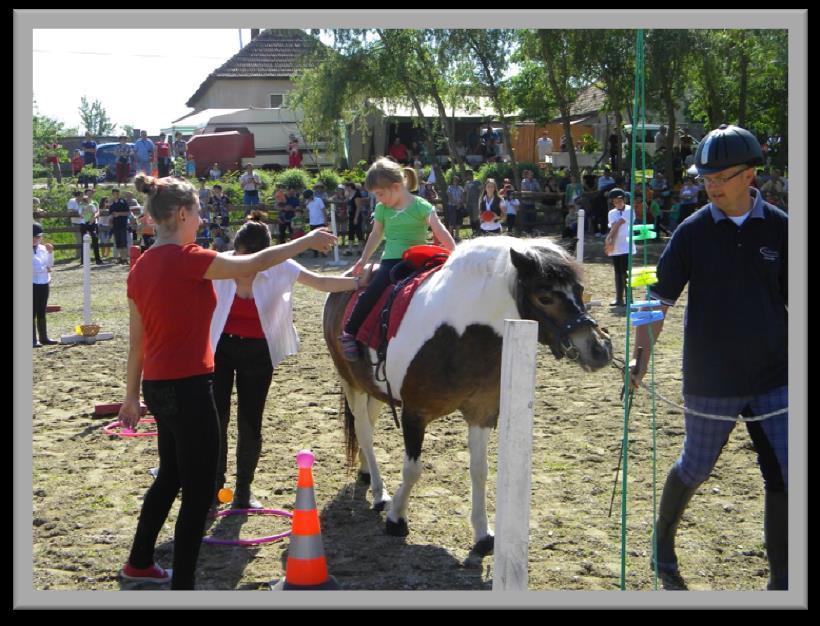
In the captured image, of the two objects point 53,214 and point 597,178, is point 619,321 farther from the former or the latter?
point 53,214

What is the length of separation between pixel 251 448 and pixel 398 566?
1.39 m

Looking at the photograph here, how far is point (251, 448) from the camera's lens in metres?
6.07

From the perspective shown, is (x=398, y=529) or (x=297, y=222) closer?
(x=398, y=529)

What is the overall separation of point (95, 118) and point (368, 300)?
287ft

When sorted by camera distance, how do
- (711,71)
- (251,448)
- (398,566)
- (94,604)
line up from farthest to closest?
1. (711,71)
2. (251,448)
3. (398,566)
4. (94,604)

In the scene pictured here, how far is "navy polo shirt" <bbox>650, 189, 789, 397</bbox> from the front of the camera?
4.19 metres

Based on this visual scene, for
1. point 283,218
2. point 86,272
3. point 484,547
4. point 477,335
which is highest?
point 283,218

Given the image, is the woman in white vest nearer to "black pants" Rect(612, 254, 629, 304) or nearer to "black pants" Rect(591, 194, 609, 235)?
"black pants" Rect(612, 254, 629, 304)

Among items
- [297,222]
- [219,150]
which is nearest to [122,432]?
[297,222]

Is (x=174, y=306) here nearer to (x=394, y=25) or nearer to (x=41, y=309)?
(x=394, y=25)

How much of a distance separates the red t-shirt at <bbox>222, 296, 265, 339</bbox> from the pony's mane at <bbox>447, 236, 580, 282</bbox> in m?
1.25

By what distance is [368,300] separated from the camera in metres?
5.95

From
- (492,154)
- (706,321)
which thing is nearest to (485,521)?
(706,321)

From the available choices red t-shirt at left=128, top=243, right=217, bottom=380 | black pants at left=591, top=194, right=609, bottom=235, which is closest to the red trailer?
black pants at left=591, top=194, right=609, bottom=235
